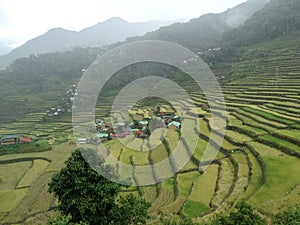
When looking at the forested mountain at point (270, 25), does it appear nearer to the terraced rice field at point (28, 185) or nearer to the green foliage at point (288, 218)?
the terraced rice field at point (28, 185)

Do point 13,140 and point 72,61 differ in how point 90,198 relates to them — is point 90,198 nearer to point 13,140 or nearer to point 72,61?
point 13,140

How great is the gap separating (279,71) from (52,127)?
85.6 ft

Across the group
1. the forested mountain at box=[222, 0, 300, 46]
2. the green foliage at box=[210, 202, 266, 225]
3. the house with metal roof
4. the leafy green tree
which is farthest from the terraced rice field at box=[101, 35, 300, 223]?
the forested mountain at box=[222, 0, 300, 46]

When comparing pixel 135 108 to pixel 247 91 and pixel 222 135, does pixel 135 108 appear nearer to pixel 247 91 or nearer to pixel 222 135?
pixel 247 91

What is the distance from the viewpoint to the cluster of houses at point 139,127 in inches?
967

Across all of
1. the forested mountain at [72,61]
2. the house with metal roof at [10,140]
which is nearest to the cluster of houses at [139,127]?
the house with metal roof at [10,140]

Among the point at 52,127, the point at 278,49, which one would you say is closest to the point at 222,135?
the point at 52,127

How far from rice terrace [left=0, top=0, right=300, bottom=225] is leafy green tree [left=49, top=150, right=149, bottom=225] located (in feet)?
4.61

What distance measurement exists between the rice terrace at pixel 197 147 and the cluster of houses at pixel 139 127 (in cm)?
9

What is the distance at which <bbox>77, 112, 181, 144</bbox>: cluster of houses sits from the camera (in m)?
24.6

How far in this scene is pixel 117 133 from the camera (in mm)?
25984

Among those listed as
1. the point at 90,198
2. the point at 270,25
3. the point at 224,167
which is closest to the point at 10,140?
the point at 224,167

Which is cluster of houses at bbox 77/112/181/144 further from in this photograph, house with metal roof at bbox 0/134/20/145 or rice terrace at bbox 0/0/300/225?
house with metal roof at bbox 0/134/20/145

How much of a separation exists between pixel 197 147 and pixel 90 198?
9.60 metres
